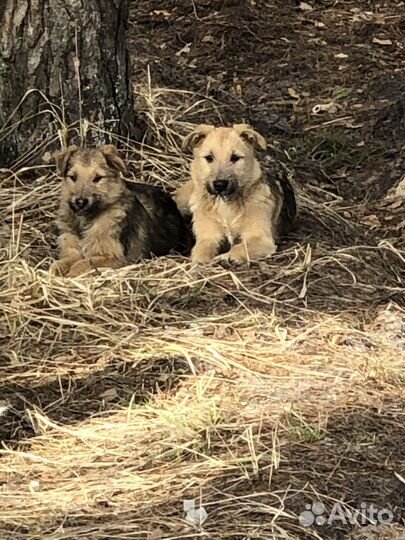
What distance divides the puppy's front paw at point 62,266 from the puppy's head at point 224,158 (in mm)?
1077

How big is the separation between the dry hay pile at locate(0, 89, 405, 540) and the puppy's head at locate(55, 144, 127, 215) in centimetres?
43

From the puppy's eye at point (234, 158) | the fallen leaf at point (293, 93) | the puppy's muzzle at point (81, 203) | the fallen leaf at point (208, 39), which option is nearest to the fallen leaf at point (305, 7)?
the fallen leaf at point (208, 39)

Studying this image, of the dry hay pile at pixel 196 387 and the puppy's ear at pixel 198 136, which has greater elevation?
the puppy's ear at pixel 198 136

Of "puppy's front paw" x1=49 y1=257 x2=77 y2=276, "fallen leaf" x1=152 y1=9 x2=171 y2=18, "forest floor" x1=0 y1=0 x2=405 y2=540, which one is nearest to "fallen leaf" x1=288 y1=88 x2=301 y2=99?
"forest floor" x1=0 y1=0 x2=405 y2=540

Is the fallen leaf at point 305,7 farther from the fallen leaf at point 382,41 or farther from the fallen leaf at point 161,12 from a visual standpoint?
the fallen leaf at point 161,12

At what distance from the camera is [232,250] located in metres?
7.70

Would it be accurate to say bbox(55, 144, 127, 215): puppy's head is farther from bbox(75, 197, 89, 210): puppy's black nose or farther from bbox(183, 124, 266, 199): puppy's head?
bbox(183, 124, 266, 199): puppy's head

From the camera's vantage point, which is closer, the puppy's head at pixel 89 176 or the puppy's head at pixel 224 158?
the puppy's head at pixel 89 176

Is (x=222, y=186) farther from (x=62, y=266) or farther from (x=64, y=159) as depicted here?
(x=62, y=266)

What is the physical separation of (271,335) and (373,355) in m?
0.59

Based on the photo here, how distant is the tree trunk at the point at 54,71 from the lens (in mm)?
8320

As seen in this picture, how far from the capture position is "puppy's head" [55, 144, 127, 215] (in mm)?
7629

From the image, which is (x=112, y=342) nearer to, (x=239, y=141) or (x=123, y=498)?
(x=123, y=498)

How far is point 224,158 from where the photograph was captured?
7.80 m
